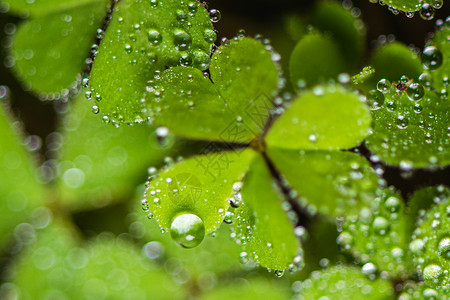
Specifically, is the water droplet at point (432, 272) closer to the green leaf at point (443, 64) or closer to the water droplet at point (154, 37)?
the green leaf at point (443, 64)

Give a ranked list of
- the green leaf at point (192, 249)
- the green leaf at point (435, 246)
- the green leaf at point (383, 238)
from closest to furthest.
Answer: the green leaf at point (435, 246), the green leaf at point (383, 238), the green leaf at point (192, 249)

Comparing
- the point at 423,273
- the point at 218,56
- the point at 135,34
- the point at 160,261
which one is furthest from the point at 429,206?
the point at 160,261

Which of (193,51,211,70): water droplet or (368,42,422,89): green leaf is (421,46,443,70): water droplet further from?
(193,51,211,70): water droplet

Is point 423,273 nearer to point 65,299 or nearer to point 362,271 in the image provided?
point 362,271

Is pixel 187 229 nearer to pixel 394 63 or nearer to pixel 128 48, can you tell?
pixel 128 48

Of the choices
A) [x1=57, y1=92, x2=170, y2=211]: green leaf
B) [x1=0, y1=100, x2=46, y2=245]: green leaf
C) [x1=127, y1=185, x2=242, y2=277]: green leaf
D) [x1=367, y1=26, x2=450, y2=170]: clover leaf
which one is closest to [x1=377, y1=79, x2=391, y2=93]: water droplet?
[x1=367, y1=26, x2=450, y2=170]: clover leaf

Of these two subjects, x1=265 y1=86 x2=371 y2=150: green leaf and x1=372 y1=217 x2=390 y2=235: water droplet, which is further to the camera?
x1=372 y1=217 x2=390 y2=235: water droplet

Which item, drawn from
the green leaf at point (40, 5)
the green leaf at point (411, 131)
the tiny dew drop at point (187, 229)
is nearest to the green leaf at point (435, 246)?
the green leaf at point (411, 131)
